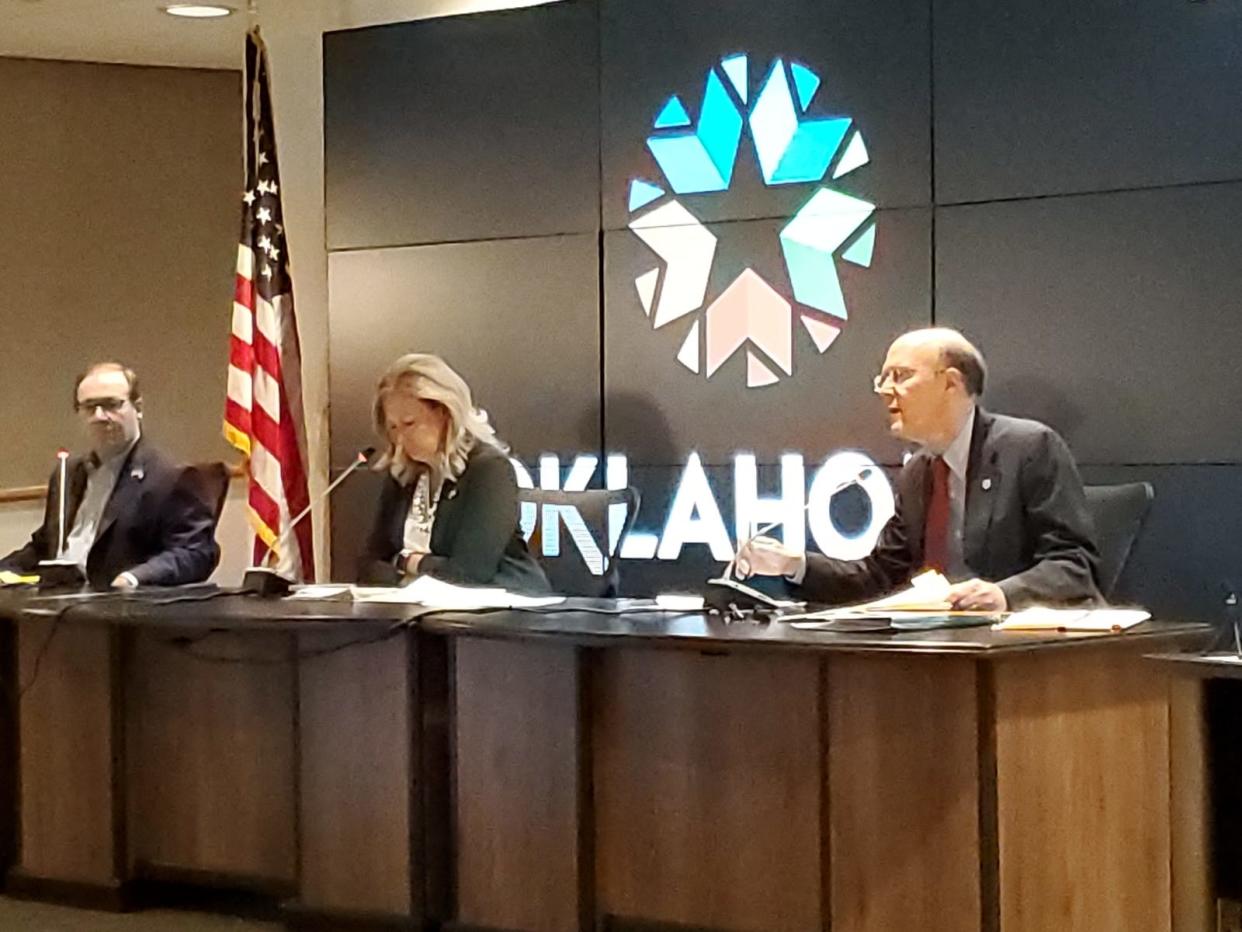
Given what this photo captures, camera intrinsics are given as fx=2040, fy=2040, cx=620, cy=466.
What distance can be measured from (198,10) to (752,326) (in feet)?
8.14

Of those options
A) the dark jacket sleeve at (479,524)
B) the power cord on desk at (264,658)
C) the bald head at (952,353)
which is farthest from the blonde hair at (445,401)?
the bald head at (952,353)

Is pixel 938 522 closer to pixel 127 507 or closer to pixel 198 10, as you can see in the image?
pixel 127 507

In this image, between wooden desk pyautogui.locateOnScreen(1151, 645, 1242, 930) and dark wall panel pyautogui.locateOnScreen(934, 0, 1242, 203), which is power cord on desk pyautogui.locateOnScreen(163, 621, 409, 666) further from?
dark wall panel pyautogui.locateOnScreen(934, 0, 1242, 203)

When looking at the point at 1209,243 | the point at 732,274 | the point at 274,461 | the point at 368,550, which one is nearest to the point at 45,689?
the point at 368,550

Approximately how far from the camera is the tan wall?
302 inches

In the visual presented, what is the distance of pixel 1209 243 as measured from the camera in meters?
4.81

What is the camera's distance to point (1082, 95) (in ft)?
16.4

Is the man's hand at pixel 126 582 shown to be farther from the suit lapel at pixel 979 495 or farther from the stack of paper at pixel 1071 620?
the stack of paper at pixel 1071 620

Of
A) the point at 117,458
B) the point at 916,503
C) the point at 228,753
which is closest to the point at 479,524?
the point at 228,753

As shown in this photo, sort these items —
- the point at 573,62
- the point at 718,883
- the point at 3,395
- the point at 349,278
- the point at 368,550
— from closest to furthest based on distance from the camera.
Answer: the point at 718,883 < the point at 368,550 < the point at 573,62 < the point at 349,278 < the point at 3,395

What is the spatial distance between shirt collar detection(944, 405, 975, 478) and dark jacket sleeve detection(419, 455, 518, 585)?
110 centimetres

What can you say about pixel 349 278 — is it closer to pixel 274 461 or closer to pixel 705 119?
pixel 274 461


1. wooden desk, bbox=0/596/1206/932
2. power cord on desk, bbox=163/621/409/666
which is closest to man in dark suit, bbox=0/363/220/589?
wooden desk, bbox=0/596/1206/932

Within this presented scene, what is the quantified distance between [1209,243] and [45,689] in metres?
2.96
